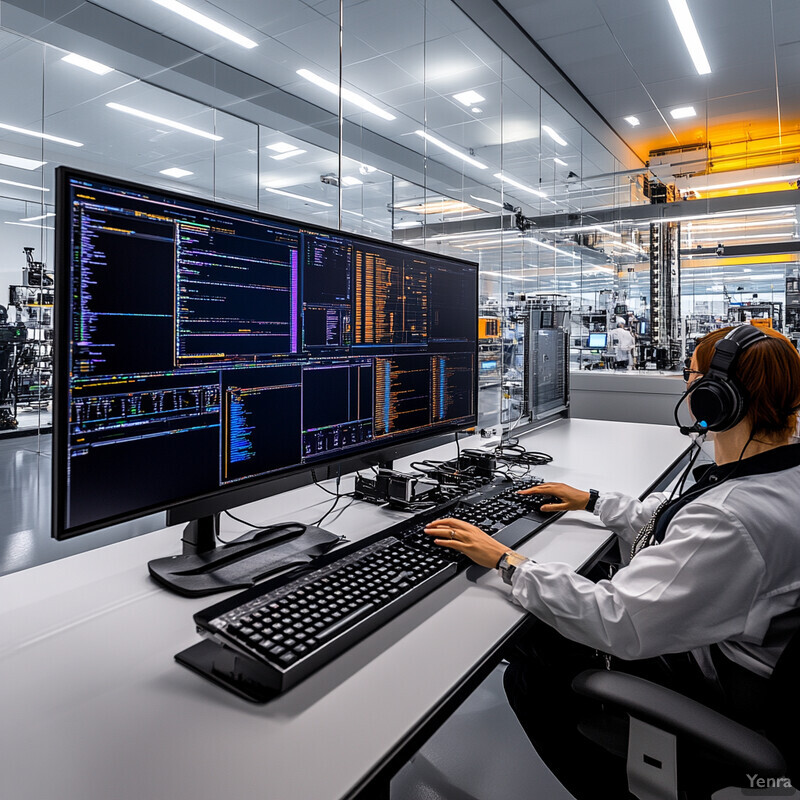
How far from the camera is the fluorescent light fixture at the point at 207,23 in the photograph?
2643 millimetres

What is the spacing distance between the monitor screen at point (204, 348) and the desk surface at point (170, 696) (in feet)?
0.60

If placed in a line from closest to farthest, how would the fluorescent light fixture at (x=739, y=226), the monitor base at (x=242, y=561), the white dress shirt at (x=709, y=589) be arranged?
the white dress shirt at (x=709, y=589) < the monitor base at (x=242, y=561) < the fluorescent light fixture at (x=739, y=226)

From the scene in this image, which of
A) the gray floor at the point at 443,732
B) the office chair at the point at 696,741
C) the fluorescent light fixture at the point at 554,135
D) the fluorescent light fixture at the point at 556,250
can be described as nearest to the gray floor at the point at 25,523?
the gray floor at the point at 443,732

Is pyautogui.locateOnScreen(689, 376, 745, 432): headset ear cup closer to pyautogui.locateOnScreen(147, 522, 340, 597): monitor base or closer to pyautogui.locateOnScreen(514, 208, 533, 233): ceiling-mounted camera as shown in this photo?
pyautogui.locateOnScreen(147, 522, 340, 597): monitor base

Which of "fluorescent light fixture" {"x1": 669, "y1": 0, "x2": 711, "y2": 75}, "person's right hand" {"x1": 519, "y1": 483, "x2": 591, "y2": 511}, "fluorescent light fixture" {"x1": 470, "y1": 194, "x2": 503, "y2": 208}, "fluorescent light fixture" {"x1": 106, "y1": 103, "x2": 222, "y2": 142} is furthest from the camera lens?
"fluorescent light fixture" {"x1": 470, "y1": 194, "x2": 503, "y2": 208}

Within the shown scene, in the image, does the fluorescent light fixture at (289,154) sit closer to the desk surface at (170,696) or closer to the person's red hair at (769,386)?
the desk surface at (170,696)

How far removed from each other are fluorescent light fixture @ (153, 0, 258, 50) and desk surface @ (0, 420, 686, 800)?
104 inches

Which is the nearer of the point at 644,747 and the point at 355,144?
the point at 644,747

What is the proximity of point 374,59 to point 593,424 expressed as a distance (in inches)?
118

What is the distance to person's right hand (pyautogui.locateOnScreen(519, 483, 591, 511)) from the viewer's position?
1430 millimetres

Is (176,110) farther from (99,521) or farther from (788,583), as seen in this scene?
(788,583)

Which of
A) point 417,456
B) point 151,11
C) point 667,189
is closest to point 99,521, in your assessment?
point 417,456

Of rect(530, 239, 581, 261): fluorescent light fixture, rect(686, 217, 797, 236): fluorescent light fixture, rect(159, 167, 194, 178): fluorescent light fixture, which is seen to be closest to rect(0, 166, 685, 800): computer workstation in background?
rect(159, 167, 194, 178): fluorescent light fixture

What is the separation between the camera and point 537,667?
4.01 ft
